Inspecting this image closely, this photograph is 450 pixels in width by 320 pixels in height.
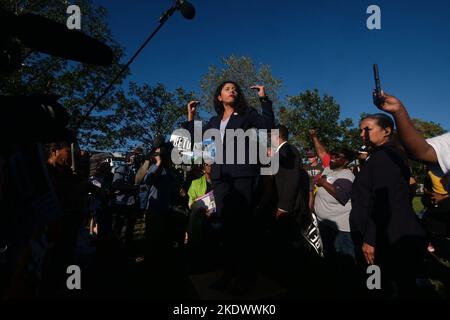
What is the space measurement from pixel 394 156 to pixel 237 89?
5.82 ft

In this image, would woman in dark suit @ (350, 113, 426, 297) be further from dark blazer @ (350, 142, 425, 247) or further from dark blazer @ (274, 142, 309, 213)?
dark blazer @ (274, 142, 309, 213)

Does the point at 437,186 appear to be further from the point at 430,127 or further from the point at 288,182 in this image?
the point at 430,127

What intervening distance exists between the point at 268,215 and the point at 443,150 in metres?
2.12

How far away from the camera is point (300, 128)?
3394 centimetres

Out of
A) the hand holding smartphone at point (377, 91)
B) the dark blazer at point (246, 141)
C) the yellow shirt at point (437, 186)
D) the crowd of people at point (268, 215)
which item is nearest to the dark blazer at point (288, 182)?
the crowd of people at point (268, 215)

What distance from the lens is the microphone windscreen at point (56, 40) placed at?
95 cm

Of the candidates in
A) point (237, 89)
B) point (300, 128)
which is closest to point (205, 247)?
point (237, 89)

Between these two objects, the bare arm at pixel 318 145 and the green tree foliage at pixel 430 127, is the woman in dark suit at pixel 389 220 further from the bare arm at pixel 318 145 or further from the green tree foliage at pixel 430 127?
the green tree foliage at pixel 430 127

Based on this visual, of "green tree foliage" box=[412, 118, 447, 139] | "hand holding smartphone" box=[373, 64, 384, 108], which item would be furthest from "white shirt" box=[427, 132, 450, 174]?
"green tree foliage" box=[412, 118, 447, 139]

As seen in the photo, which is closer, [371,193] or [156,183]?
[371,193]

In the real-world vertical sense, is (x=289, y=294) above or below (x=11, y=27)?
below

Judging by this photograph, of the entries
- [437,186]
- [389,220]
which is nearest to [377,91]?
[389,220]
